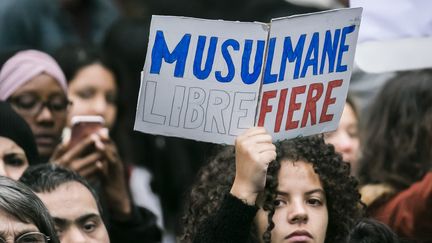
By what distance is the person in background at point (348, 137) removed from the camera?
26.4ft

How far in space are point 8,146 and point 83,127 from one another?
36.0 inches

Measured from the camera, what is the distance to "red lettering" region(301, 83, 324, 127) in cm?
616

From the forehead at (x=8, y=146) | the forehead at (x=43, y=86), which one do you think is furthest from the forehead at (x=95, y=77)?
the forehead at (x=8, y=146)

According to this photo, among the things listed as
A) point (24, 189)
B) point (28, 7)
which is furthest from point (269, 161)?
point (28, 7)

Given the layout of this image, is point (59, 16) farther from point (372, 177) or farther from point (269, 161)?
point (269, 161)

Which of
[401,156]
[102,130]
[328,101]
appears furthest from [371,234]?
[102,130]

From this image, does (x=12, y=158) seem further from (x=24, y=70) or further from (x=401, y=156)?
(x=401, y=156)

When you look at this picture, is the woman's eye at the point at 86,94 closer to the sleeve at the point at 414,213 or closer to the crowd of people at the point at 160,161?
the crowd of people at the point at 160,161

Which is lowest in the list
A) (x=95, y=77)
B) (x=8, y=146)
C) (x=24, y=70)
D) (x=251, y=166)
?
(x=251, y=166)

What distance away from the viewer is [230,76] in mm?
6090

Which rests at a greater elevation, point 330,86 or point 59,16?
point 59,16

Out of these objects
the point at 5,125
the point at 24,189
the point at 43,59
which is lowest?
the point at 24,189

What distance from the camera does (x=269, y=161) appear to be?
5812 mm

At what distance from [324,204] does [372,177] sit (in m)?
1.35
